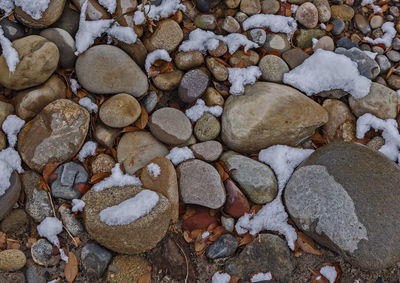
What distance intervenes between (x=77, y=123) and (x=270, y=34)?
193 cm

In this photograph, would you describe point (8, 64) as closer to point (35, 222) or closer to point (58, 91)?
point (58, 91)

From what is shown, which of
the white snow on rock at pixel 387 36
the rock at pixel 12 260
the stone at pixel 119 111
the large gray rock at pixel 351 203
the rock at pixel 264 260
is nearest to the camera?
the rock at pixel 12 260

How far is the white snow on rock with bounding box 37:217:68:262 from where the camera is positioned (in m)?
2.32

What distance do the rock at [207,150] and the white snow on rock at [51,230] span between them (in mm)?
1183

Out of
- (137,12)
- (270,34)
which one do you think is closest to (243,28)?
(270,34)

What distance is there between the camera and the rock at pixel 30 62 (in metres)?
2.36

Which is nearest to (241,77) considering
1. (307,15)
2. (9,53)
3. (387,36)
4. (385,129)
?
(307,15)

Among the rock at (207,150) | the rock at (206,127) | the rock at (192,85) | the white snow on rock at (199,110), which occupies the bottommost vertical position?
the rock at (207,150)

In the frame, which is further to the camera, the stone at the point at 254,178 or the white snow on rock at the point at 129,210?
the stone at the point at 254,178

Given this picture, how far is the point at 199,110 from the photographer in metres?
2.74

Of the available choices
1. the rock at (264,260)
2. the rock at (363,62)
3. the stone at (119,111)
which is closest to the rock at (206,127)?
the stone at (119,111)

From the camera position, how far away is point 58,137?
7.92 ft

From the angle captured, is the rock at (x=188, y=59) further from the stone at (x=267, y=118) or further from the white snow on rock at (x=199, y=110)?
the stone at (x=267, y=118)

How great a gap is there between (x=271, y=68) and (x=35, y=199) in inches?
88.3
